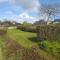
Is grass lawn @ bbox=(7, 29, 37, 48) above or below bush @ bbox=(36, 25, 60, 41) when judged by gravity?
below

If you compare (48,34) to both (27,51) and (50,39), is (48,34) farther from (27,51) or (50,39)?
(27,51)

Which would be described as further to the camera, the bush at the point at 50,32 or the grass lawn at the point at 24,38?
the grass lawn at the point at 24,38

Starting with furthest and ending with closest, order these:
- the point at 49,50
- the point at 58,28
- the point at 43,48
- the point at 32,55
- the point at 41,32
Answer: the point at 41,32 → the point at 58,28 → the point at 43,48 → the point at 49,50 → the point at 32,55

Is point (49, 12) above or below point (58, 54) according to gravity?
above

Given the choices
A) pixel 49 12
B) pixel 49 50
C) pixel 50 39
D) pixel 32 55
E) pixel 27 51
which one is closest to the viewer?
pixel 32 55

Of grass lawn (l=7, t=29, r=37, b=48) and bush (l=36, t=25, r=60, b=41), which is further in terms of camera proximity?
grass lawn (l=7, t=29, r=37, b=48)

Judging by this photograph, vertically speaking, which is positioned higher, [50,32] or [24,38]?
[50,32]

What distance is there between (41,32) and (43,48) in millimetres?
4120

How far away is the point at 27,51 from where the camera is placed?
12.0 m

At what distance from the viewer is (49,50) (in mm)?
13672

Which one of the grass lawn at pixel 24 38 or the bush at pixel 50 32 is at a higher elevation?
the bush at pixel 50 32

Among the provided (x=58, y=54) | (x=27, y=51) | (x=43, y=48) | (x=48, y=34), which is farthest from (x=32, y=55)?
(x=48, y=34)

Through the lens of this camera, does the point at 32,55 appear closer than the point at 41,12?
Yes

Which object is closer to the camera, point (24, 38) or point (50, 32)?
point (50, 32)
